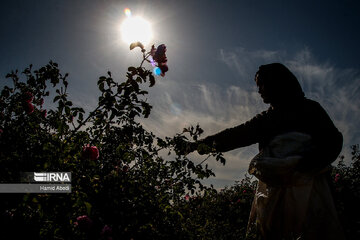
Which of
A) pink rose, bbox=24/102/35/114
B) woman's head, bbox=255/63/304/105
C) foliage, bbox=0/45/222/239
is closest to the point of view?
foliage, bbox=0/45/222/239

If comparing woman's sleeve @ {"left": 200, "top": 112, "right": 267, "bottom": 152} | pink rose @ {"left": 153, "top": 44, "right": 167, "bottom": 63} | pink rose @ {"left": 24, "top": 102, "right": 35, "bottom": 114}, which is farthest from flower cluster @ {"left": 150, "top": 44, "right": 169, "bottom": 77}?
pink rose @ {"left": 24, "top": 102, "right": 35, "bottom": 114}

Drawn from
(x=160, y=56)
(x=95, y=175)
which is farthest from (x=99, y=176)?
(x=160, y=56)

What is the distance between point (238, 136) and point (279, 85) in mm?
732

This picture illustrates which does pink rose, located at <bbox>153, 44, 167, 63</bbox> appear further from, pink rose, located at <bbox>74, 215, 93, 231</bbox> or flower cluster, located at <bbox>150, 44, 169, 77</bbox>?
pink rose, located at <bbox>74, 215, 93, 231</bbox>

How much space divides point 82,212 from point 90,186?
31 cm

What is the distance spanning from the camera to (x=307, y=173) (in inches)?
69.7

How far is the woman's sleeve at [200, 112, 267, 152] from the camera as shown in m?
2.39

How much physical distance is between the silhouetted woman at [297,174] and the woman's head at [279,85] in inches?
2.5

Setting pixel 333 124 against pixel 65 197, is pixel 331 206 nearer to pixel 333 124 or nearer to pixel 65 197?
pixel 333 124

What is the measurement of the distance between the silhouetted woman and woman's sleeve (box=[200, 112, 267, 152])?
244 millimetres

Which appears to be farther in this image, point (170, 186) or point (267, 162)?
point (170, 186)

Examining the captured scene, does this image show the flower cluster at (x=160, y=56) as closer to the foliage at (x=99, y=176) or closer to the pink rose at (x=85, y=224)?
the foliage at (x=99, y=176)

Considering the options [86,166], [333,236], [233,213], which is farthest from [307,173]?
[233,213]

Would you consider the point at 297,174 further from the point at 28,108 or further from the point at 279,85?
the point at 28,108
